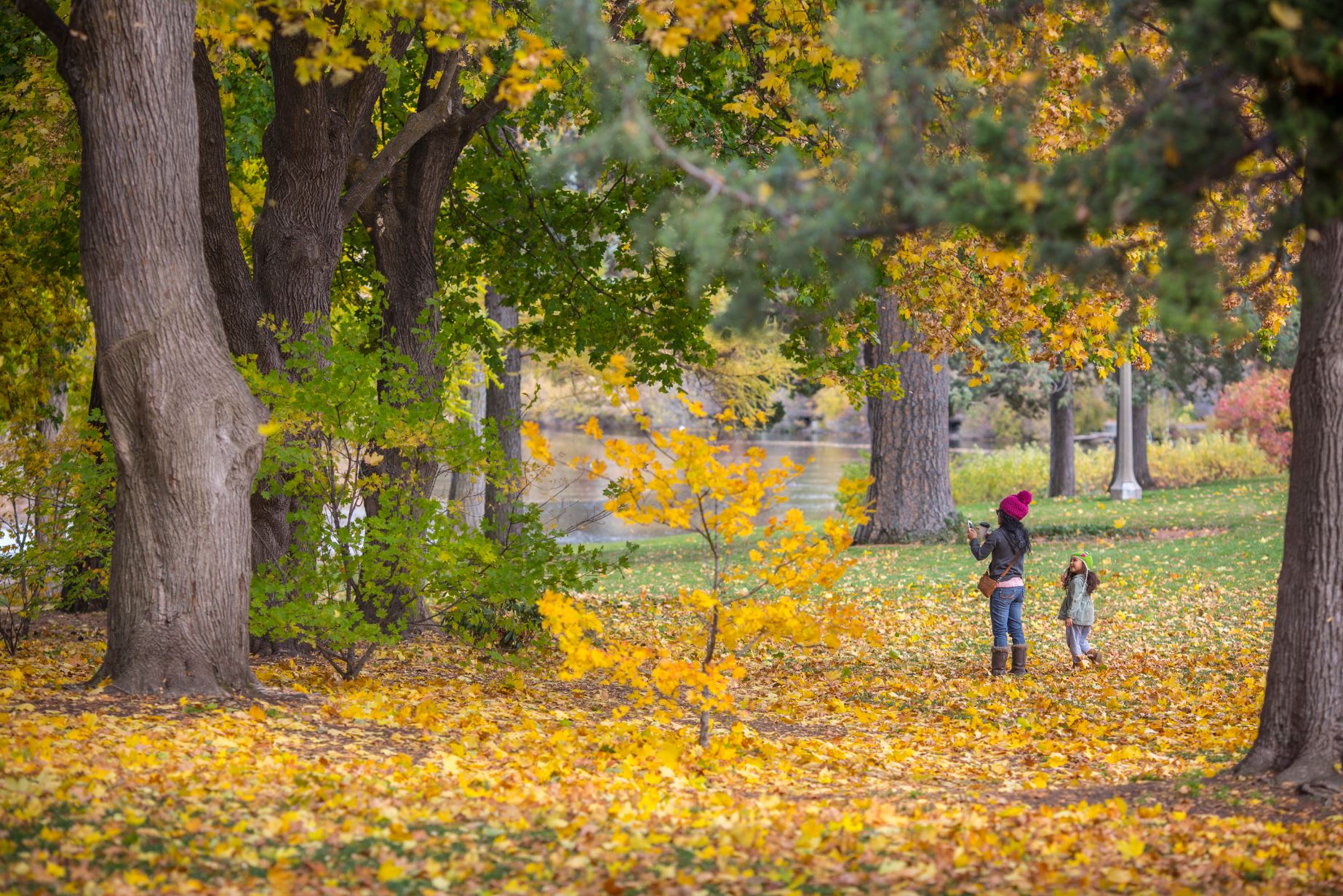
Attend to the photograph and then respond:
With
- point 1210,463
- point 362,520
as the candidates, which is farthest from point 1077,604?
point 1210,463

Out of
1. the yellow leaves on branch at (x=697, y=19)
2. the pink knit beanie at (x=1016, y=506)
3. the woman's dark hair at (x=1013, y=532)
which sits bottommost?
the woman's dark hair at (x=1013, y=532)

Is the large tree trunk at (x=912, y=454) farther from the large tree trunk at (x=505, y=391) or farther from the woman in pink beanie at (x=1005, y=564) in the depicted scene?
the woman in pink beanie at (x=1005, y=564)

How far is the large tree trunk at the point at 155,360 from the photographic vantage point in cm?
670

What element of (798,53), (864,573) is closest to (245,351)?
(798,53)

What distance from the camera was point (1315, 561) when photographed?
19.3 feet

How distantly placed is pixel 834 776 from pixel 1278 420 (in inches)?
951

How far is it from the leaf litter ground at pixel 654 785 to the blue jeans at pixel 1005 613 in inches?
15.2

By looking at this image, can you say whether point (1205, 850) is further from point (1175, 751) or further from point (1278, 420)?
point (1278, 420)

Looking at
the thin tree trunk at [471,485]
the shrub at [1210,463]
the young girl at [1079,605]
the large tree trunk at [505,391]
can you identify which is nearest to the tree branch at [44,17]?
the thin tree trunk at [471,485]

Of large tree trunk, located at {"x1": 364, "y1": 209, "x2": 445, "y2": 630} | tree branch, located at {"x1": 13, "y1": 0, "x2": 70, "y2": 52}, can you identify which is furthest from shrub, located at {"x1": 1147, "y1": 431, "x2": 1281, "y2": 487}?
tree branch, located at {"x1": 13, "y1": 0, "x2": 70, "y2": 52}

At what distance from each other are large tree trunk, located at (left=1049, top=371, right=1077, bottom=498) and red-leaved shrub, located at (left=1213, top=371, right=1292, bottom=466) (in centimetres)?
445

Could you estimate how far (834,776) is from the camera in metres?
6.46

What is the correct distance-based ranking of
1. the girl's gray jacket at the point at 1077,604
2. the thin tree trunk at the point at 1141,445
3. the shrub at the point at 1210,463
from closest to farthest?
the girl's gray jacket at the point at 1077,604, the shrub at the point at 1210,463, the thin tree trunk at the point at 1141,445

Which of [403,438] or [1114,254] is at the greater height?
[1114,254]
